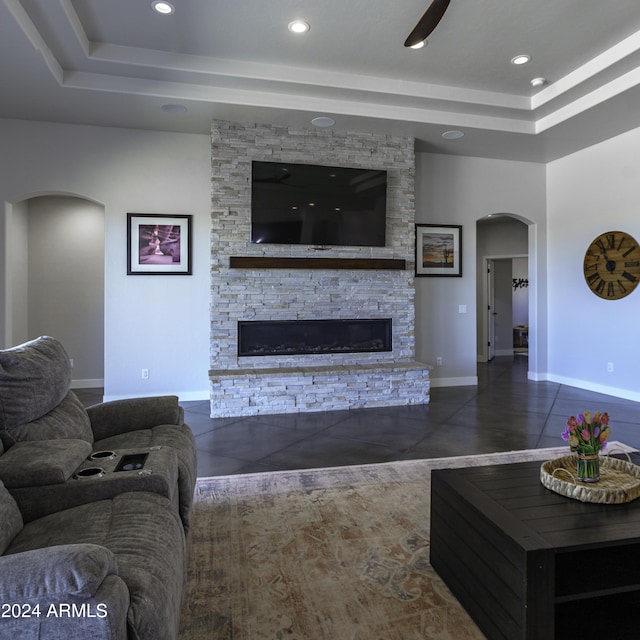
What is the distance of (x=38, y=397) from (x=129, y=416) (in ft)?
2.00

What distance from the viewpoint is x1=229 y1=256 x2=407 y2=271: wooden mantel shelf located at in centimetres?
502

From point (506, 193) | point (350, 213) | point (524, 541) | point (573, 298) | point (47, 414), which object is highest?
point (506, 193)

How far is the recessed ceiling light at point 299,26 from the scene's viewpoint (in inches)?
143

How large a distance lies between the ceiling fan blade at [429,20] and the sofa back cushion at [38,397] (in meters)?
2.80

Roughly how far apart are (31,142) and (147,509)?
16.2ft

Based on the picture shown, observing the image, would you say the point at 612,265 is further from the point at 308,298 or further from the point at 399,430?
the point at 308,298

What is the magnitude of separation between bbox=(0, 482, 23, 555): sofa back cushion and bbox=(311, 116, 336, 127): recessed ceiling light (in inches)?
175

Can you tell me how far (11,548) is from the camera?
1371 millimetres

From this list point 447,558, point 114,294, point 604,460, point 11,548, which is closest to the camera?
point 11,548

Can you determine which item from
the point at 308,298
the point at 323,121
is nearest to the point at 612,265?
the point at 308,298

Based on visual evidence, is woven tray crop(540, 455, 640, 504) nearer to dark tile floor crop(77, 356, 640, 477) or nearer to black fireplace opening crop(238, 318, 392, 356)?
dark tile floor crop(77, 356, 640, 477)

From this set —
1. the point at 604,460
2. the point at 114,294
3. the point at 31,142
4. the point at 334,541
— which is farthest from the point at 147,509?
the point at 31,142

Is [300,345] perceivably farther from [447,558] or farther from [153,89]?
[447,558]

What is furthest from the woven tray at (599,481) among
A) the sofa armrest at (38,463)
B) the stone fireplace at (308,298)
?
→ the stone fireplace at (308,298)
